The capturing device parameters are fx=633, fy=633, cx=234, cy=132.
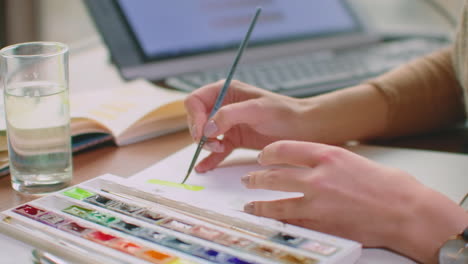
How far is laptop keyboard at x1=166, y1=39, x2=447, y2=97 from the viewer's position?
1038mm

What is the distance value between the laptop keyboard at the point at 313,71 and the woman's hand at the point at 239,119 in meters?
0.18

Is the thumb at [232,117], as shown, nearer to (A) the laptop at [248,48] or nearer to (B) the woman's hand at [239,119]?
(B) the woman's hand at [239,119]

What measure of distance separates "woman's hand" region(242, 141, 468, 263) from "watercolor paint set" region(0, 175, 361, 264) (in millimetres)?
42

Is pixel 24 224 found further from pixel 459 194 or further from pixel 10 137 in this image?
pixel 459 194

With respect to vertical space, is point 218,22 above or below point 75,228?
above

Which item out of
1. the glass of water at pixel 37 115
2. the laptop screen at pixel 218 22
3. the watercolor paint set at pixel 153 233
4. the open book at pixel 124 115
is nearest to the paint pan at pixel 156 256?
the watercolor paint set at pixel 153 233

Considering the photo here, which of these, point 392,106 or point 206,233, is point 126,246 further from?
point 392,106

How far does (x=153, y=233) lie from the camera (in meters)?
0.56

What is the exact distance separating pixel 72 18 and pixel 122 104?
85 cm

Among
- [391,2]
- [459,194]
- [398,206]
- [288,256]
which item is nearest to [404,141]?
[459,194]

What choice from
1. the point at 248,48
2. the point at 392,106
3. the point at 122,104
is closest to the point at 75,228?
the point at 122,104

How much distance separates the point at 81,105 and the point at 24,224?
37cm

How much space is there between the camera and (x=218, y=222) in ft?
1.90

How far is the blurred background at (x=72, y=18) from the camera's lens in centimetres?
156
